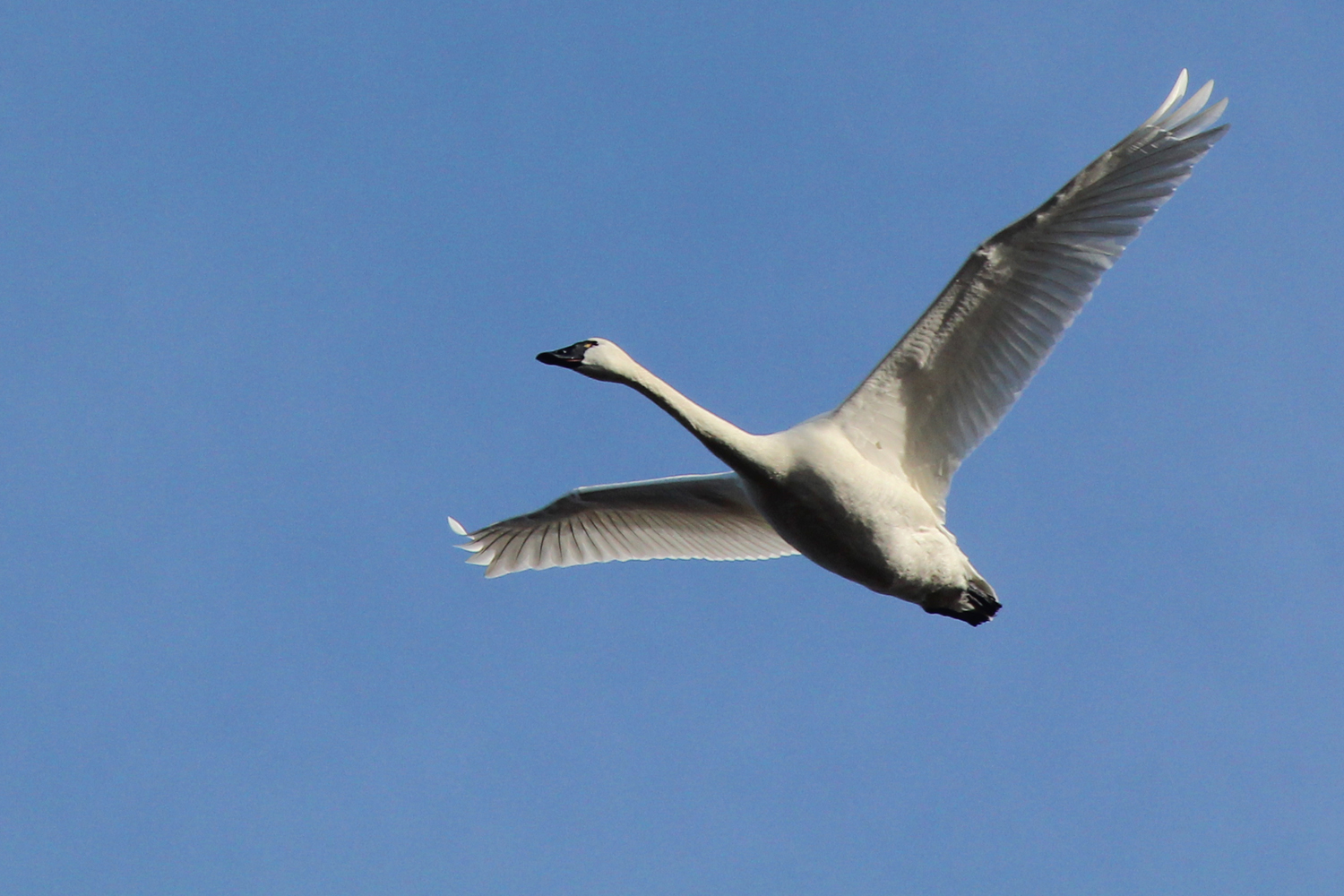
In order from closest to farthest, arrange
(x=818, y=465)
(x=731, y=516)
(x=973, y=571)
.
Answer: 1. (x=818, y=465)
2. (x=973, y=571)
3. (x=731, y=516)

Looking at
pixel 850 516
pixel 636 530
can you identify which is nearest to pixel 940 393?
pixel 850 516

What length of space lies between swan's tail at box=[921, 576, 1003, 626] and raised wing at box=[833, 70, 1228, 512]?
1225 millimetres

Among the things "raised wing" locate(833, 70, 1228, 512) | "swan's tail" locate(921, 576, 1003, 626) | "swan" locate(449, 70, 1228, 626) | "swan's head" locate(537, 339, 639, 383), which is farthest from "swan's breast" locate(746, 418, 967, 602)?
"swan's head" locate(537, 339, 639, 383)

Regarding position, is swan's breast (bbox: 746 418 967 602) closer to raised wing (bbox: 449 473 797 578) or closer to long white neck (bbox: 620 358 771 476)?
long white neck (bbox: 620 358 771 476)

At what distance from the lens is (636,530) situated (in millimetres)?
17453

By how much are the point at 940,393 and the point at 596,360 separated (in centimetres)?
318

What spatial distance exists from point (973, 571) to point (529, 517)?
4.94 meters

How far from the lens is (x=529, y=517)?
17500 mm

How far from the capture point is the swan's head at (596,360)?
578 inches

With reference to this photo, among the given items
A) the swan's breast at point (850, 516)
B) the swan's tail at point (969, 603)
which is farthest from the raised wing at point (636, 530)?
the swan's tail at point (969, 603)

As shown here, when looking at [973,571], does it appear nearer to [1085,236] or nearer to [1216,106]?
[1085,236]

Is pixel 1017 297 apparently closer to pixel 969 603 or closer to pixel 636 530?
pixel 969 603

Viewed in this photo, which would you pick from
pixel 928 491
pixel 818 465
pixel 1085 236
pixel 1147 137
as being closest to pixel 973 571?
pixel 928 491

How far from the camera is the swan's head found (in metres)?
14.7
